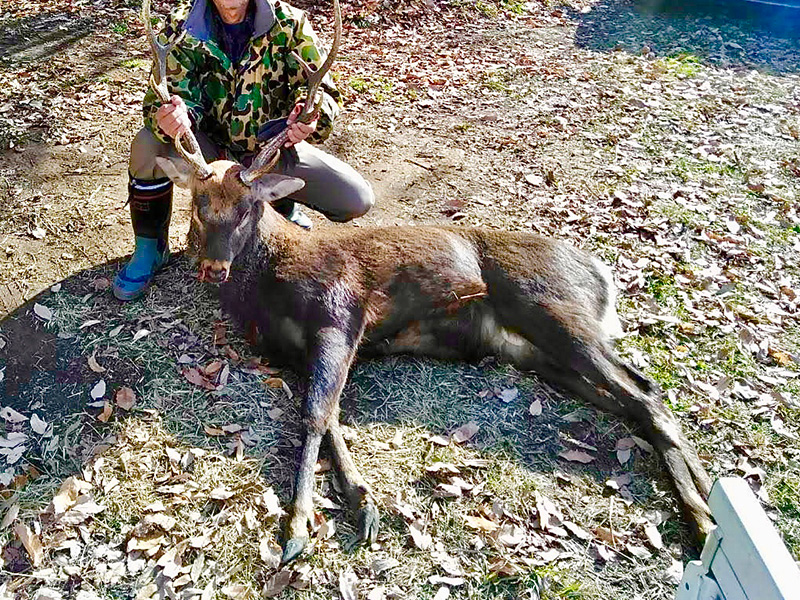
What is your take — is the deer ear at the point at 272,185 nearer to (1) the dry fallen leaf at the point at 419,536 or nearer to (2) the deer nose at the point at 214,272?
(2) the deer nose at the point at 214,272

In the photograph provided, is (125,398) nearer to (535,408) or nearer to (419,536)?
(419,536)

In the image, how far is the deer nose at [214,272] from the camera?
4.23 m

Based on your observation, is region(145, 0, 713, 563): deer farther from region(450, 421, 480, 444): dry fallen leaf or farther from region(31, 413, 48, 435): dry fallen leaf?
region(31, 413, 48, 435): dry fallen leaf

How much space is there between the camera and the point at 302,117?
4512 mm

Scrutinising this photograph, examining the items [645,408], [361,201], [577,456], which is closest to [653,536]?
[577,456]

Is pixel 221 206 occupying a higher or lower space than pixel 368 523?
higher

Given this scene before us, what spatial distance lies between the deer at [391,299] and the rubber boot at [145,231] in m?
0.61

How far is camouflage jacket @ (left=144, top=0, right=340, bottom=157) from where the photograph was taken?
473 cm

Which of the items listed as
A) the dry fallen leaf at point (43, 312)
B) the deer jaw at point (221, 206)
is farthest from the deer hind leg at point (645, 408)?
the dry fallen leaf at point (43, 312)

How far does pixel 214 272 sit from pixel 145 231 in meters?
1.21

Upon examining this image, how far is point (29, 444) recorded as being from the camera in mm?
4078

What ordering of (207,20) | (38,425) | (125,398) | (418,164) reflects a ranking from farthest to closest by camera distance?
(418,164) < (207,20) < (125,398) < (38,425)

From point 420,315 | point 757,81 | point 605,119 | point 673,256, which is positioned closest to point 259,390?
point 420,315

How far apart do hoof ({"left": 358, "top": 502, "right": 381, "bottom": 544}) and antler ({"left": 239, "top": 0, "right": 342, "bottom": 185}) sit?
2.02m
